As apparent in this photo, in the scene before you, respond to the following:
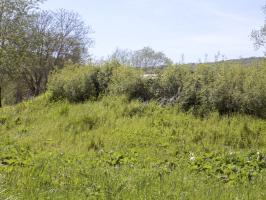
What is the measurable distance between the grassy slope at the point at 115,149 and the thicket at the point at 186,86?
53cm

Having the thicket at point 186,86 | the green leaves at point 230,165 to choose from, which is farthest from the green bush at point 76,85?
the green leaves at point 230,165

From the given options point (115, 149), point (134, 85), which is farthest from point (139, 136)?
point (134, 85)

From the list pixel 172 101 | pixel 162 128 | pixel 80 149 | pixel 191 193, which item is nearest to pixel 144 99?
pixel 172 101

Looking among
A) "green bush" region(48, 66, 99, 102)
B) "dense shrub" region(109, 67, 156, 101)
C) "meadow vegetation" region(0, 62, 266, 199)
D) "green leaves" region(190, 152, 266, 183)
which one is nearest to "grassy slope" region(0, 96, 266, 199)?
"meadow vegetation" region(0, 62, 266, 199)

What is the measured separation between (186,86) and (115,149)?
3.89 meters

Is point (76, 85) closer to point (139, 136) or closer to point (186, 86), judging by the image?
point (186, 86)

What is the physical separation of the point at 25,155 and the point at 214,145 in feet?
14.8

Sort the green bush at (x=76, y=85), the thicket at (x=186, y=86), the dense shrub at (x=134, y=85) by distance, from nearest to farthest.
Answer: the thicket at (x=186, y=86)
the dense shrub at (x=134, y=85)
the green bush at (x=76, y=85)

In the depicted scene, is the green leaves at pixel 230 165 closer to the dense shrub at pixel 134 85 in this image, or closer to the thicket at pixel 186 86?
the thicket at pixel 186 86

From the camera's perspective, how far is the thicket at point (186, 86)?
37.0ft

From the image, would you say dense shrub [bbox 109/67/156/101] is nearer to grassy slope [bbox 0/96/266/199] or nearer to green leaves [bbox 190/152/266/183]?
grassy slope [bbox 0/96/266/199]

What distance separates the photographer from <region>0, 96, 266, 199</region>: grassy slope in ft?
18.7

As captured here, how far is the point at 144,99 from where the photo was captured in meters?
13.5

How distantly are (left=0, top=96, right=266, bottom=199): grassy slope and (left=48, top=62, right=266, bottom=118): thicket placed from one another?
526mm
